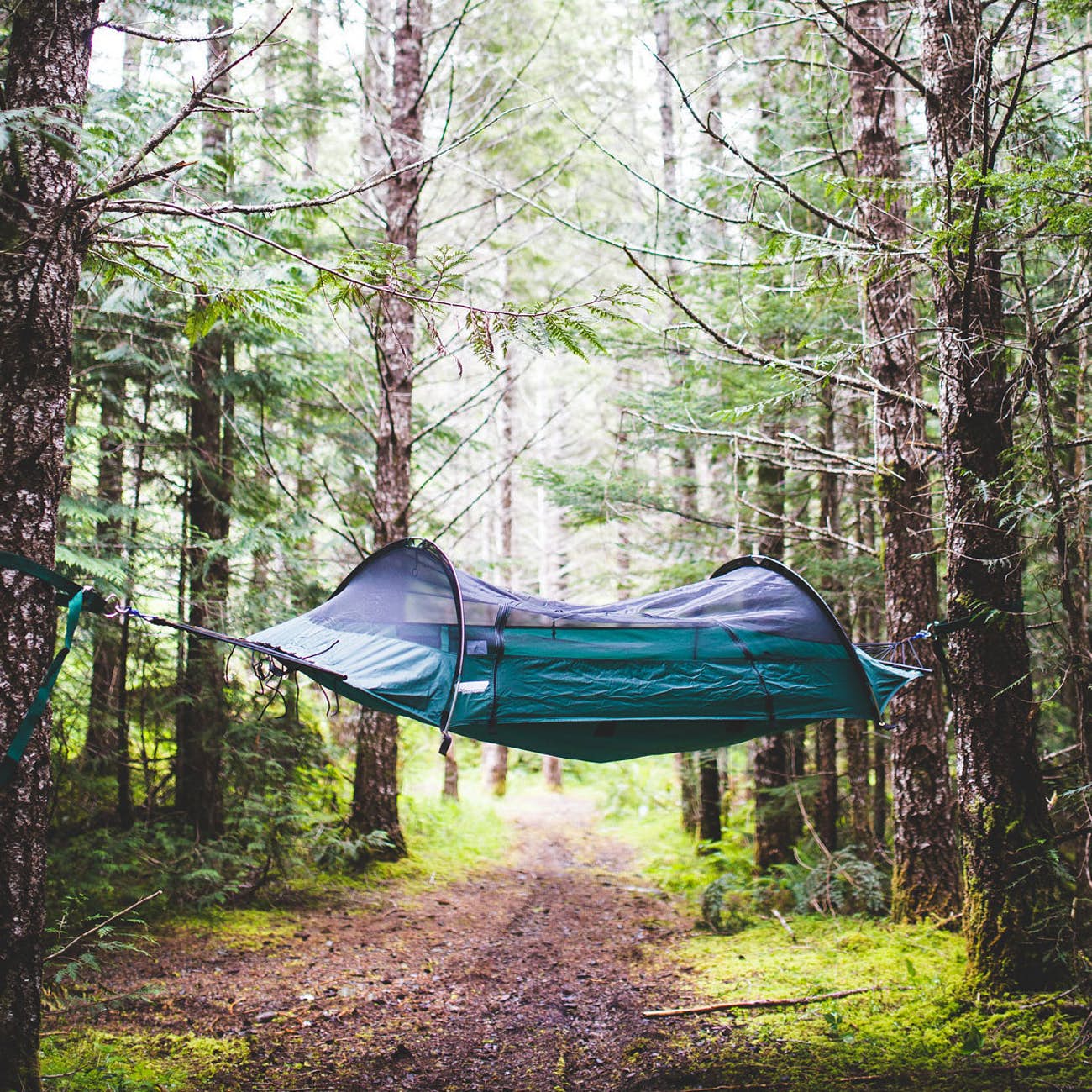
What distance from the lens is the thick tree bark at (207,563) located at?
511 centimetres

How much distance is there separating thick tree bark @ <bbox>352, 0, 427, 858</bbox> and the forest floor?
68cm

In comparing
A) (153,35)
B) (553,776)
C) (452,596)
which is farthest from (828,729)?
(553,776)

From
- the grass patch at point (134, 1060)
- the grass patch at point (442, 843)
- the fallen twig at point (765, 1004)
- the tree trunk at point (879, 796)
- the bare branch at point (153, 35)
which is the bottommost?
the grass patch at point (442, 843)

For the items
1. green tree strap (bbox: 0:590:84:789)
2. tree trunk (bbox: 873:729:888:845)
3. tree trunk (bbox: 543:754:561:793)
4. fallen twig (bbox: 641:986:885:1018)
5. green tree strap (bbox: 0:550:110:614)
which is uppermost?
green tree strap (bbox: 0:550:110:614)

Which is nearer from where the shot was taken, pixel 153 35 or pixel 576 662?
pixel 153 35

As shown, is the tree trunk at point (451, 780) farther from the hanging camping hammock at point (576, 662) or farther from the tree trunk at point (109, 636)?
the hanging camping hammock at point (576, 662)

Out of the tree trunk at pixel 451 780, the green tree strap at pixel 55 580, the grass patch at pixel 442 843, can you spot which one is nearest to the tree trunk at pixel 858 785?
the grass patch at pixel 442 843

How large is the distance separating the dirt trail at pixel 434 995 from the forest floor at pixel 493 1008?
12 mm

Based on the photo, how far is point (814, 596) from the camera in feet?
10.5

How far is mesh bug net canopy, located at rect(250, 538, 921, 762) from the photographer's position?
110 inches

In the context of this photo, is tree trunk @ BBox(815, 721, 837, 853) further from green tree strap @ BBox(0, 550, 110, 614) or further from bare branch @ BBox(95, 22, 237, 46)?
bare branch @ BBox(95, 22, 237, 46)

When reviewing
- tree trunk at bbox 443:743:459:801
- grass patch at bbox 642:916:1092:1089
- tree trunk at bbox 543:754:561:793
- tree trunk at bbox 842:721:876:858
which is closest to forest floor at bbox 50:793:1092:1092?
grass patch at bbox 642:916:1092:1089

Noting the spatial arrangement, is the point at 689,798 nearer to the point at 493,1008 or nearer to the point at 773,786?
the point at 773,786

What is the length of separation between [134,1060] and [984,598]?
3798mm
